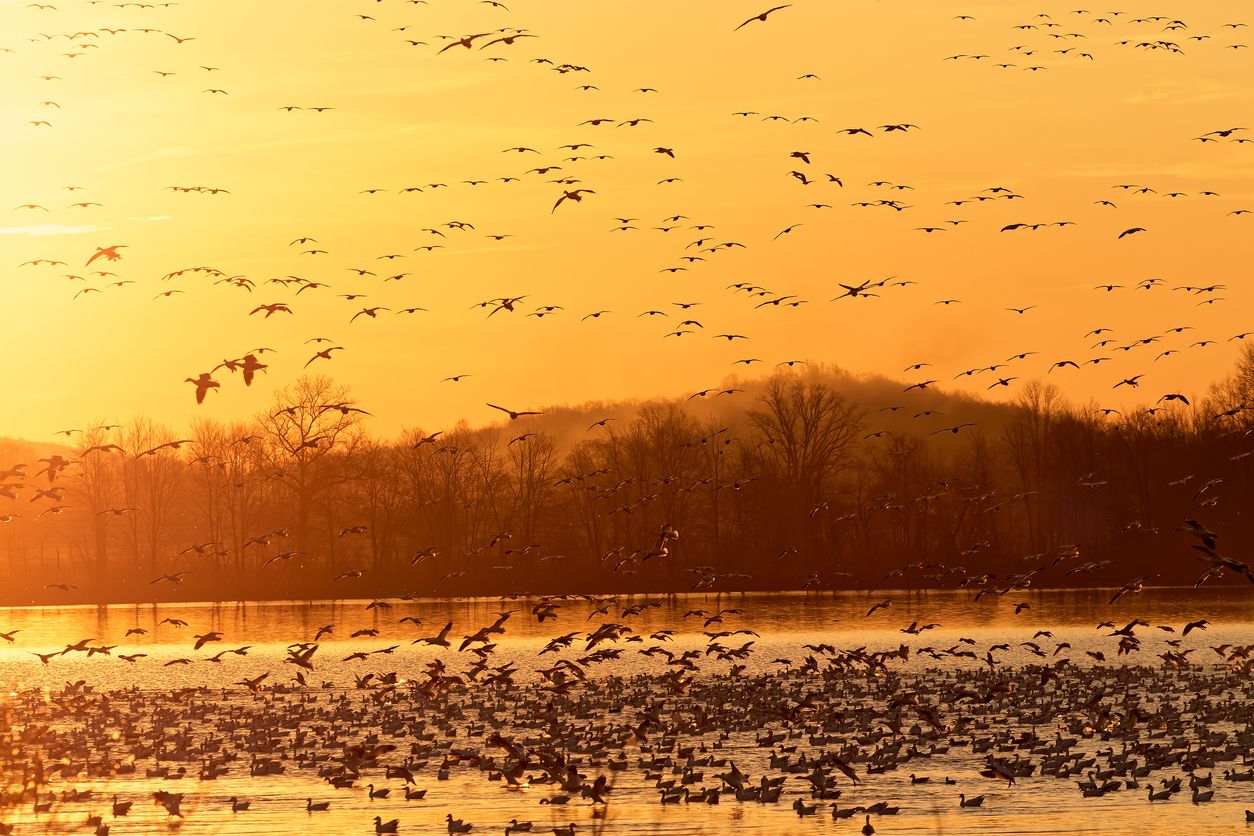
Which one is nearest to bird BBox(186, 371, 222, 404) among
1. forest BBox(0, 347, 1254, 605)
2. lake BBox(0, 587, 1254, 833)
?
lake BBox(0, 587, 1254, 833)

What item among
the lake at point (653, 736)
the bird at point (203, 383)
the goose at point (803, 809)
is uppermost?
the bird at point (203, 383)

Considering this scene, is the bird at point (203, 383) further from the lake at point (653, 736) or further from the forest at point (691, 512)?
the forest at point (691, 512)

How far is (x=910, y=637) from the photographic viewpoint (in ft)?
266

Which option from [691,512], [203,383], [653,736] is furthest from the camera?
[691,512]

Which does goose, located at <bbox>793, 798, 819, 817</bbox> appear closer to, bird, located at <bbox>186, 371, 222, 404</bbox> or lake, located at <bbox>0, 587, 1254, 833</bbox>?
lake, located at <bbox>0, 587, 1254, 833</bbox>

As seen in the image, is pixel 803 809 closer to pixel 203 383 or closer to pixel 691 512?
pixel 203 383

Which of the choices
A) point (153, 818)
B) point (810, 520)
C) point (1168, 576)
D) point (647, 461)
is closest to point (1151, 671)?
point (153, 818)

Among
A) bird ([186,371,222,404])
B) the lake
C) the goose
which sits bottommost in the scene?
the goose

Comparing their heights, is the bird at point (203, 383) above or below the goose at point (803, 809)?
above

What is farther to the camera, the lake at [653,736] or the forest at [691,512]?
the forest at [691,512]

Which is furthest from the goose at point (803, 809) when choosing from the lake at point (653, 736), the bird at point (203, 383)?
the bird at point (203, 383)

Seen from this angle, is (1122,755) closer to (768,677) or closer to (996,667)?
(768,677)

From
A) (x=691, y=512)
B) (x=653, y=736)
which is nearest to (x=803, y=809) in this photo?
(x=653, y=736)

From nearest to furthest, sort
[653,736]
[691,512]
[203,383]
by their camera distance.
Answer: [203,383] → [653,736] → [691,512]
